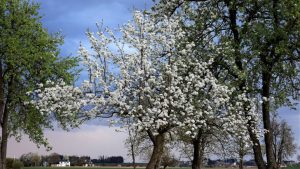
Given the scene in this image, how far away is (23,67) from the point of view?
39.7 meters

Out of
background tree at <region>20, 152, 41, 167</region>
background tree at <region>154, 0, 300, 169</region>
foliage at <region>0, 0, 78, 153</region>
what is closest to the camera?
background tree at <region>154, 0, 300, 169</region>

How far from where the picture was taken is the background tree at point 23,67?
39031 millimetres

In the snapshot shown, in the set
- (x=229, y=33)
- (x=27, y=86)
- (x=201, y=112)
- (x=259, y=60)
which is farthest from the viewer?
(x=27, y=86)

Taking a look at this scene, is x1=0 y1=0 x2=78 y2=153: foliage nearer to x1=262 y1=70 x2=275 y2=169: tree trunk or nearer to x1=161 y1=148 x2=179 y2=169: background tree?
x1=262 y1=70 x2=275 y2=169: tree trunk

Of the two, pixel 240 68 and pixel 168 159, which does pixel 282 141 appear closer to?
pixel 168 159

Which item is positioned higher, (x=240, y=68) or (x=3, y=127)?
(x=240, y=68)

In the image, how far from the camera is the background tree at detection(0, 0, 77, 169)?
3903 cm

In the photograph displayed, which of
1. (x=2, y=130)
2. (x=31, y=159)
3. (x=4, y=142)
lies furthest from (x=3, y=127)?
(x=31, y=159)

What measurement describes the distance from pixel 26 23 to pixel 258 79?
22.3 meters

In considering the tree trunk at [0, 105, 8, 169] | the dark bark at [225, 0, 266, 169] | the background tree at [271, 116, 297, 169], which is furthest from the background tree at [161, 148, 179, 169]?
the dark bark at [225, 0, 266, 169]

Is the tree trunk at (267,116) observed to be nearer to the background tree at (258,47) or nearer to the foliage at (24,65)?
the background tree at (258,47)

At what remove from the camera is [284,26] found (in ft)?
92.3

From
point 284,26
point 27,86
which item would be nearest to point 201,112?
point 284,26

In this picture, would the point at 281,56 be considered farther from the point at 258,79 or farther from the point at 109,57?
the point at 109,57
